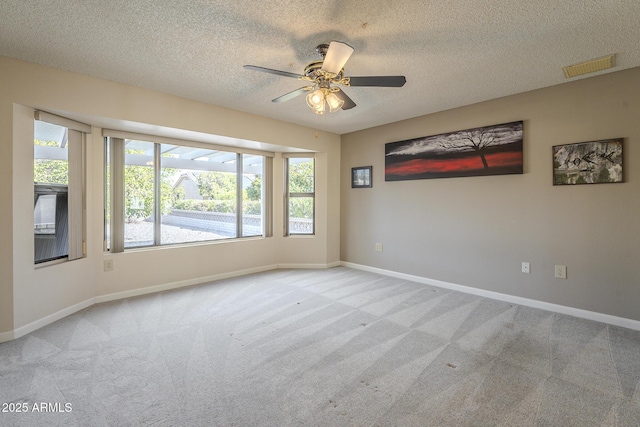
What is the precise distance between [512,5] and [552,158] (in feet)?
6.58

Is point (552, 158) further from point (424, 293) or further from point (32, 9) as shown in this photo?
point (32, 9)

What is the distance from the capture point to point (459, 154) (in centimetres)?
393

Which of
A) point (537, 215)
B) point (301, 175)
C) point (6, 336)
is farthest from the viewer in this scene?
point (301, 175)

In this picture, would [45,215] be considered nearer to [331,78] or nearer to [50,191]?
[50,191]

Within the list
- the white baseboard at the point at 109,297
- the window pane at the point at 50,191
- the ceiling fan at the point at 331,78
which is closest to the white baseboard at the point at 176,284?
the white baseboard at the point at 109,297

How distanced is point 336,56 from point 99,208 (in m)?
3.30

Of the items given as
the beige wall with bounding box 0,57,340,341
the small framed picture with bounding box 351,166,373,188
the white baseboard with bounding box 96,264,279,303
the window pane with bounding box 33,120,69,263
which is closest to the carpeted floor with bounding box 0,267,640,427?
the white baseboard with bounding box 96,264,279,303

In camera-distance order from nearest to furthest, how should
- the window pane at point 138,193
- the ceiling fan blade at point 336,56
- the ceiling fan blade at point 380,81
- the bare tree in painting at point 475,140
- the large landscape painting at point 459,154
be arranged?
1. the ceiling fan blade at point 336,56
2. the ceiling fan blade at point 380,81
3. the large landscape painting at point 459,154
4. the bare tree in painting at point 475,140
5. the window pane at point 138,193

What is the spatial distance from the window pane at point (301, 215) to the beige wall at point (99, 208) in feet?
0.56

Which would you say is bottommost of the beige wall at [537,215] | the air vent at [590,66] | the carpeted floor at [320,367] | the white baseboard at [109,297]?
the carpeted floor at [320,367]

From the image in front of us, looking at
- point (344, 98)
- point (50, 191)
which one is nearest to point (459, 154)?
point (344, 98)

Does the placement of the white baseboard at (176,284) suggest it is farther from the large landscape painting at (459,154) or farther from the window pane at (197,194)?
the large landscape painting at (459,154)

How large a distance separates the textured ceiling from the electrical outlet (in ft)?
6.58

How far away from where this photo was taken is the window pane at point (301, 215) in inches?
209
